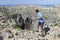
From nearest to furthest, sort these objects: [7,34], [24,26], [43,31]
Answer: [7,34] → [43,31] → [24,26]

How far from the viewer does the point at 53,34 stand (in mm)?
8898

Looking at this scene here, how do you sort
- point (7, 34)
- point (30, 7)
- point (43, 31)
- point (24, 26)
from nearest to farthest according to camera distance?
point (7, 34), point (43, 31), point (24, 26), point (30, 7)

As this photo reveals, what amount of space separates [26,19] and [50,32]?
209 cm

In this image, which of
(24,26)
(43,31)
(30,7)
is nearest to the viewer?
(43,31)

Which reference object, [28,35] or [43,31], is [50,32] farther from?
[28,35]

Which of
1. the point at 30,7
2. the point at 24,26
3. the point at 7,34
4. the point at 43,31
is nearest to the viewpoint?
the point at 7,34

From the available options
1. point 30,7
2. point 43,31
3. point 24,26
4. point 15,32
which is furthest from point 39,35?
point 30,7

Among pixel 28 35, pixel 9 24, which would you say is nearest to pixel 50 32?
pixel 28 35

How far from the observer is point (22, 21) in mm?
10695

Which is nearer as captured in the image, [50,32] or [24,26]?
[50,32]

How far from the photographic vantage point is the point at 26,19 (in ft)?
35.3

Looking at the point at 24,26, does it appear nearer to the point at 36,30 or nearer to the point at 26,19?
the point at 26,19

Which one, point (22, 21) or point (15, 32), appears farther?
point (22, 21)

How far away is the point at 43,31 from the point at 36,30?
1.60 ft
